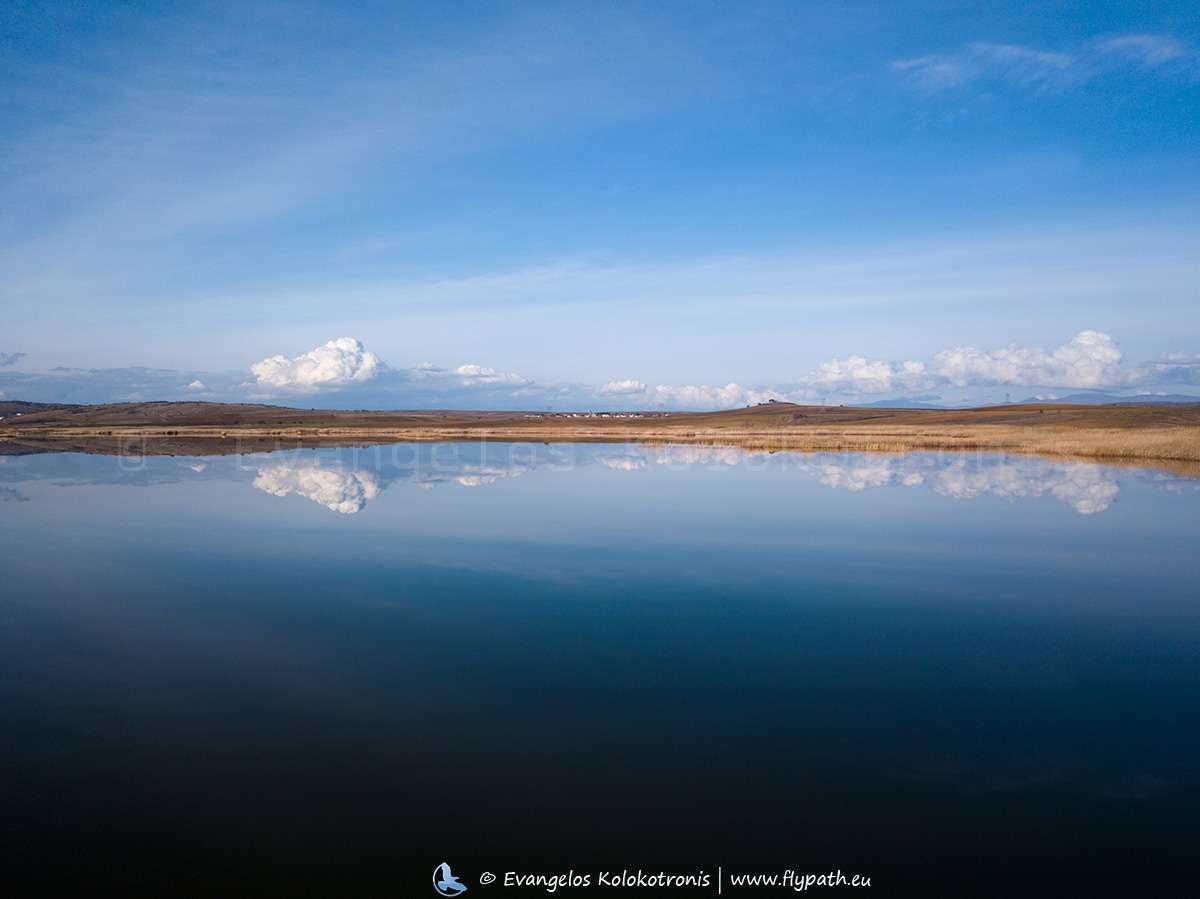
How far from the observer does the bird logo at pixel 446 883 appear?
517 centimetres

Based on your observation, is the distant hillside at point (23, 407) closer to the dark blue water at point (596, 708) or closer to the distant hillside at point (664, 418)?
the distant hillside at point (664, 418)

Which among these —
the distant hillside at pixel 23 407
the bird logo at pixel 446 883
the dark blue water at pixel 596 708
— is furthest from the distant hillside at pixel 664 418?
the bird logo at pixel 446 883

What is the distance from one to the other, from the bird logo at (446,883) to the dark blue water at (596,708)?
6 cm

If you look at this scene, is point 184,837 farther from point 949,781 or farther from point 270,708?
point 949,781

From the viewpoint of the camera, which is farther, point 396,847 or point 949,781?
point 949,781

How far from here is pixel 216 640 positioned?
32.9ft

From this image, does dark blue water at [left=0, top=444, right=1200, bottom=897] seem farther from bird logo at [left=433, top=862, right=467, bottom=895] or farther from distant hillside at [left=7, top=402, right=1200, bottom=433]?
distant hillside at [left=7, top=402, right=1200, bottom=433]

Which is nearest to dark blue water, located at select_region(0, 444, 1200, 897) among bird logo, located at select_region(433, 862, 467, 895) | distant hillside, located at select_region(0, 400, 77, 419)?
bird logo, located at select_region(433, 862, 467, 895)

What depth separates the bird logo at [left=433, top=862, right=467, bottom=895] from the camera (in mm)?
5168

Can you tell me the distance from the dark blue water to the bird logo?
0.06 meters

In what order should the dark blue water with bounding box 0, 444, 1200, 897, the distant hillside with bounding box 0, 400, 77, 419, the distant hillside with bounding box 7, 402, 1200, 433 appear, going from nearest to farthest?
the dark blue water with bounding box 0, 444, 1200, 897
the distant hillside with bounding box 7, 402, 1200, 433
the distant hillside with bounding box 0, 400, 77, 419

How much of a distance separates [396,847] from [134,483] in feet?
95.6

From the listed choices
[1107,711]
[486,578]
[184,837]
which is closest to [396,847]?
[184,837]

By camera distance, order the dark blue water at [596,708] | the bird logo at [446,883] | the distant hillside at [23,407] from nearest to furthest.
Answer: the bird logo at [446,883] < the dark blue water at [596,708] < the distant hillside at [23,407]
